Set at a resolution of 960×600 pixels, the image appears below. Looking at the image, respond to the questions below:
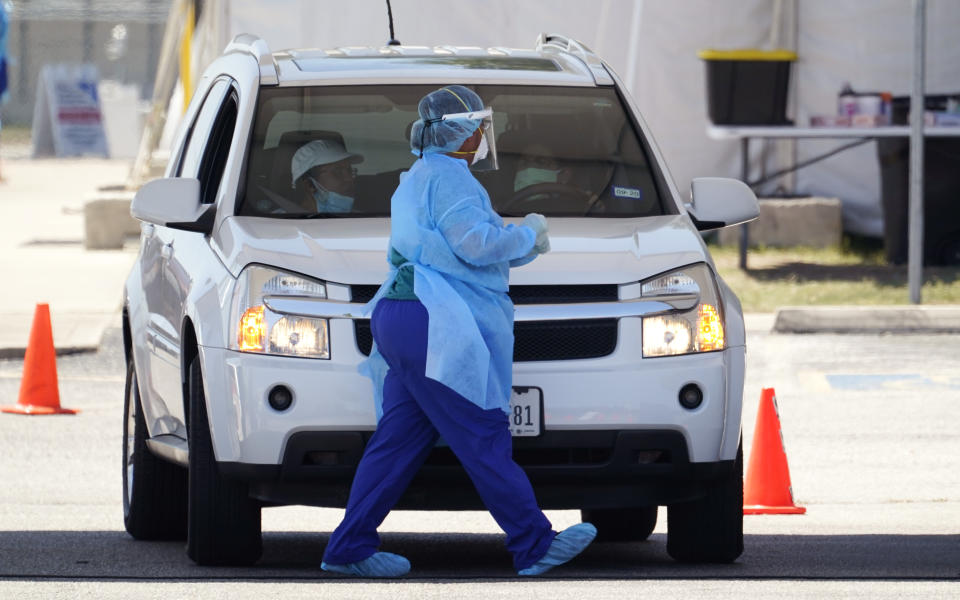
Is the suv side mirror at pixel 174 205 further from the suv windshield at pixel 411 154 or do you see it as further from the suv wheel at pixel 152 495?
the suv wheel at pixel 152 495

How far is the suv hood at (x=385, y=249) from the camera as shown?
6.11 meters

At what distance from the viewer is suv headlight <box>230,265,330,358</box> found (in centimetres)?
604

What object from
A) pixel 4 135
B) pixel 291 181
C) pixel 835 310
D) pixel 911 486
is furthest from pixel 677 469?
pixel 4 135

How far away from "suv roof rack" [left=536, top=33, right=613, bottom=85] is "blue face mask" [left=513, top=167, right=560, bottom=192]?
0.41 meters

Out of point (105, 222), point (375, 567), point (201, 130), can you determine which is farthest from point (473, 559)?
point (105, 222)

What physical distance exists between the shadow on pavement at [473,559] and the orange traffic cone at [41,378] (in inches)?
157

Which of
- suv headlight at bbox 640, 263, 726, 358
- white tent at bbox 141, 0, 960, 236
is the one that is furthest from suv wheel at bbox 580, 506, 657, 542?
white tent at bbox 141, 0, 960, 236

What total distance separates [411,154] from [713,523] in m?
1.68

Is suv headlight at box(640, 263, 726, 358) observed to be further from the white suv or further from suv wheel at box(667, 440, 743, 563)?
suv wheel at box(667, 440, 743, 563)

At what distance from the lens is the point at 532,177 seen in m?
7.04

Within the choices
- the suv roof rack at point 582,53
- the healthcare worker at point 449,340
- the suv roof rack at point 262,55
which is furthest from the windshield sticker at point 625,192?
the suv roof rack at point 262,55

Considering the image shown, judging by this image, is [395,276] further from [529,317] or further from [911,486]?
[911,486]

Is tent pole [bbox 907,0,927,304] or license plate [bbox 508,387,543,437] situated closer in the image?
license plate [bbox 508,387,543,437]

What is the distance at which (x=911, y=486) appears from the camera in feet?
29.9
